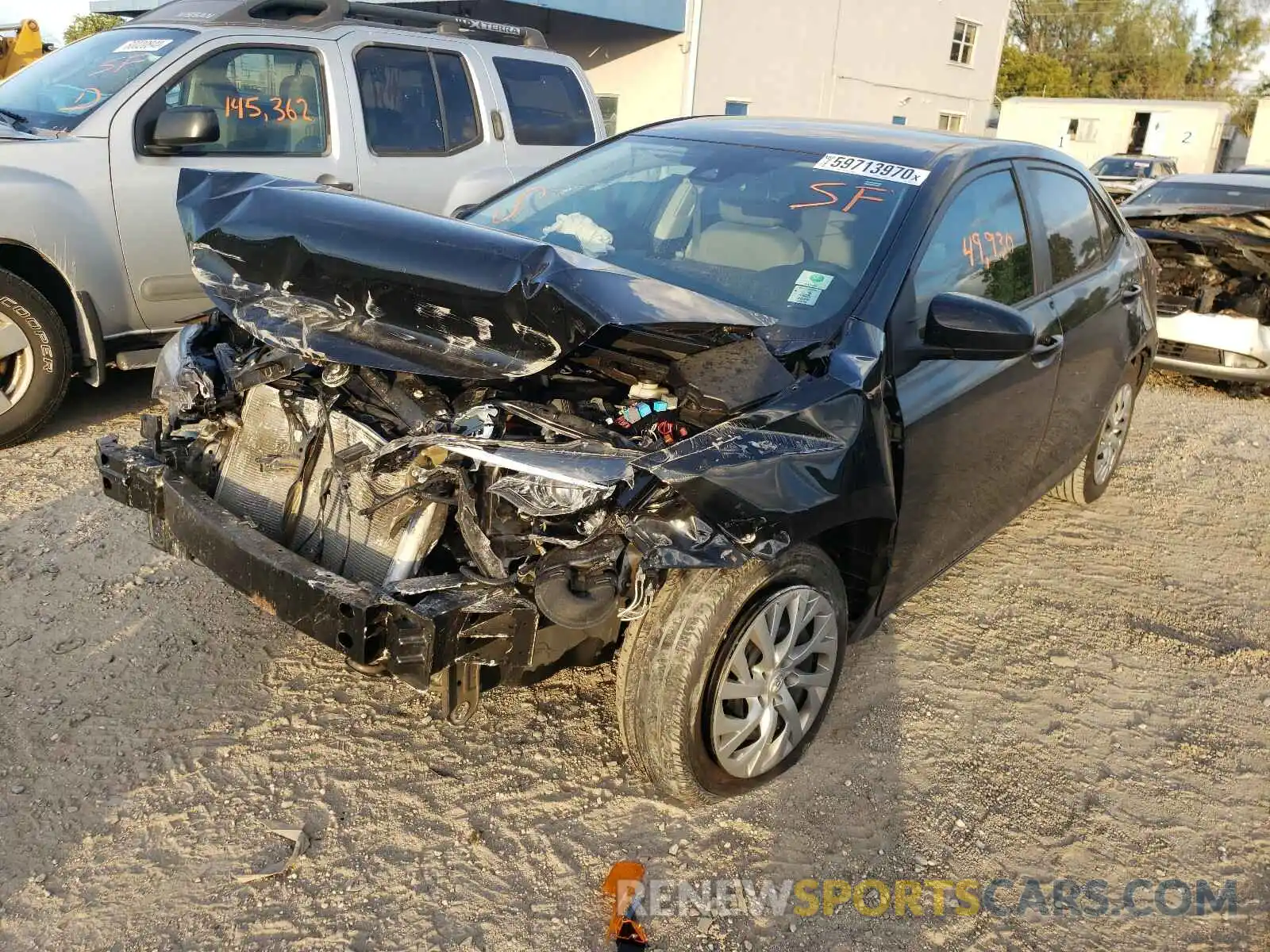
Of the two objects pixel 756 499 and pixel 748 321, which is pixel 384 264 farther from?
pixel 756 499

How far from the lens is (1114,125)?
33.5m

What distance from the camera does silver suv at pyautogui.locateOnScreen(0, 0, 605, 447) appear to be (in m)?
4.99

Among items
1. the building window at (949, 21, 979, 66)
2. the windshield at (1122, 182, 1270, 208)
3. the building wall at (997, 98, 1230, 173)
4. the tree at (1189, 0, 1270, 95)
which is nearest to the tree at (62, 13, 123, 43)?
the building window at (949, 21, 979, 66)

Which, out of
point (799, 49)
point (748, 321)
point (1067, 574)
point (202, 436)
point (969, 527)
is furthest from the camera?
point (799, 49)

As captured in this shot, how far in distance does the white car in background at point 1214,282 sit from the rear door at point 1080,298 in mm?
A: 3816

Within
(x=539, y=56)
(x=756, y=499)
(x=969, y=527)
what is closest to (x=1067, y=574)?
(x=969, y=527)

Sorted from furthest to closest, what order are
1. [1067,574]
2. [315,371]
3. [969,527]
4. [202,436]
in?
[1067,574] < [969,527] < [202,436] < [315,371]

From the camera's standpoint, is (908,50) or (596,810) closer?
(596,810)

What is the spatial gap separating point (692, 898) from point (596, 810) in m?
0.40

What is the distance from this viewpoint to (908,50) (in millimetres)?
21688

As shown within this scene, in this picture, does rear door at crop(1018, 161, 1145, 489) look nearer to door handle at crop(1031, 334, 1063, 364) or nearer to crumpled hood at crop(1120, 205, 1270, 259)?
door handle at crop(1031, 334, 1063, 364)

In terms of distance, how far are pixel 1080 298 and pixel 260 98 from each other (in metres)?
4.63

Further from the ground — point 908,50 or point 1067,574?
point 908,50

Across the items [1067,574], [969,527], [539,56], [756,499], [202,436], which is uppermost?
[539,56]
